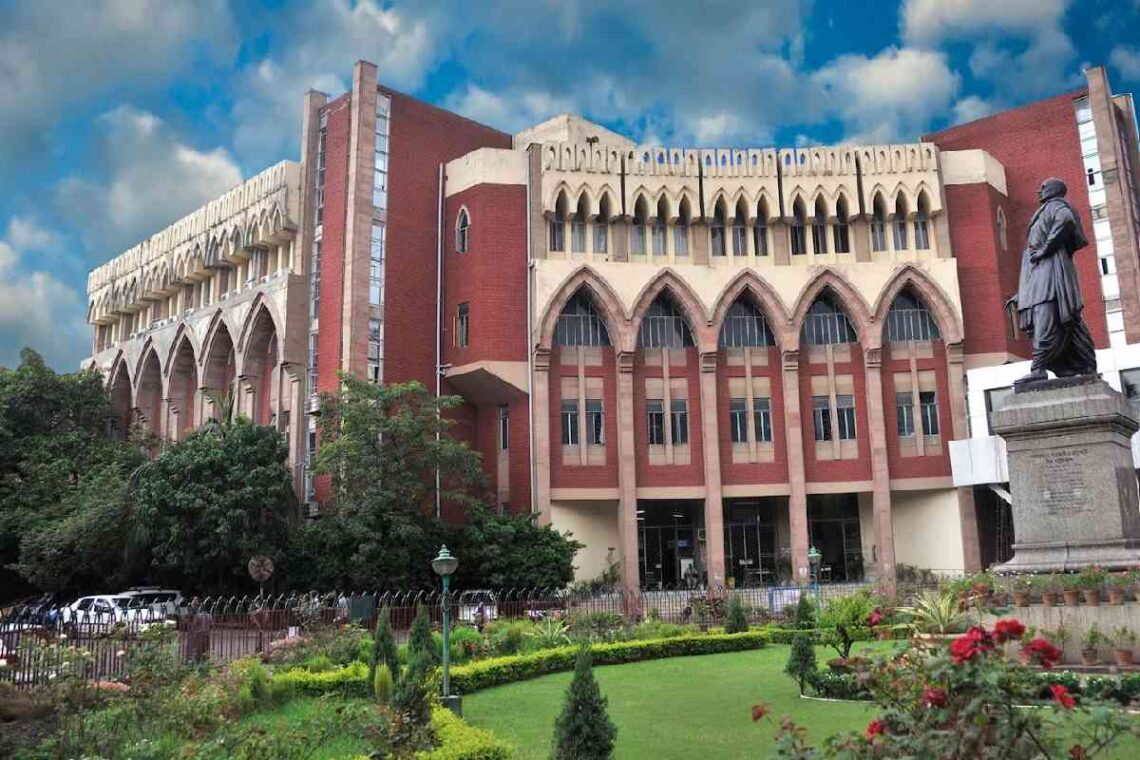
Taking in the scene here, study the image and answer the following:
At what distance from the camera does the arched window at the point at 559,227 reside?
123 feet

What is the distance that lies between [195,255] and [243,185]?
5.04m

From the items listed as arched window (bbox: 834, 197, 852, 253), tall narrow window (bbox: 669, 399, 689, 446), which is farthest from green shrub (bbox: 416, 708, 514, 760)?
arched window (bbox: 834, 197, 852, 253)

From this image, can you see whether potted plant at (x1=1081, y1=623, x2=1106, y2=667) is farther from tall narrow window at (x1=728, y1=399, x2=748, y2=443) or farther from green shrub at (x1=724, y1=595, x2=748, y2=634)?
tall narrow window at (x1=728, y1=399, x2=748, y2=443)

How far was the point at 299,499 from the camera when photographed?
35.1m

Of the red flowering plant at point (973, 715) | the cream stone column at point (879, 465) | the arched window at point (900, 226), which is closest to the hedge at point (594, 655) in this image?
the red flowering plant at point (973, 715)

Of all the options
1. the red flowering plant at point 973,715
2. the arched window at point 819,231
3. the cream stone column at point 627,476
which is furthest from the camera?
the arched window at point 819,231

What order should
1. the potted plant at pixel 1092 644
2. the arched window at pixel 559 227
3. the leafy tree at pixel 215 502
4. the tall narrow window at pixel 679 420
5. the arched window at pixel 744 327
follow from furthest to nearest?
the arched window at pixel 744 327 → the arched window at pixel 559 227 → the tall narrow window at pixel 679 420 → the leafy tree at pixel 215 502 → the potted plant at pixel 1092 644

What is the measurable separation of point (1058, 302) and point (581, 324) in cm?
2530

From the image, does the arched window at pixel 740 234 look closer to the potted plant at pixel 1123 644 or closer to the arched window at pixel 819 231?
the arched window at pixel 819 231

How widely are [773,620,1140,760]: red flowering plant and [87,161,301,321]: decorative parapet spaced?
1452 inches

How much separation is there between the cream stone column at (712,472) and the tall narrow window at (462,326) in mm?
8982

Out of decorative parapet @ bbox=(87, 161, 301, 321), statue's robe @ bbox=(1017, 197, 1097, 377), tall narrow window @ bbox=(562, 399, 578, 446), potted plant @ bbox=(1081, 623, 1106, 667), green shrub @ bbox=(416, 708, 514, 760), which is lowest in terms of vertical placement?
green shrub @ bbox=(416, 708, 514, 760)

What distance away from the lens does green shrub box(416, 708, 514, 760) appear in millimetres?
8992

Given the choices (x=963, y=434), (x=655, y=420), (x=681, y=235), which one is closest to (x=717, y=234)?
(x=681, y=235)
